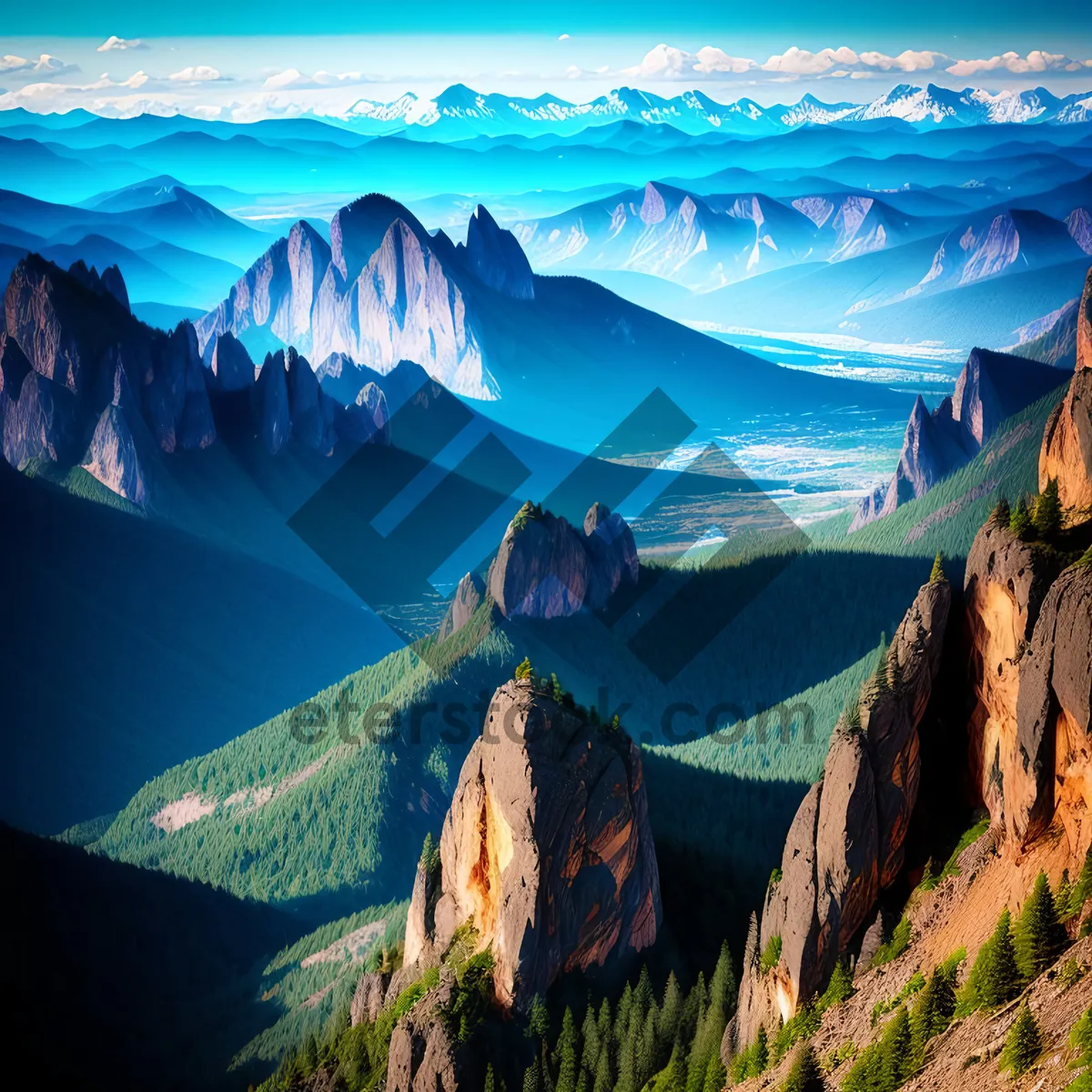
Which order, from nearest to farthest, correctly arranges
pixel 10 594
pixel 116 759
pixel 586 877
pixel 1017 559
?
pixel 1017 559 → pixel 586 877 → pixel 116 759 → pixel 10 594

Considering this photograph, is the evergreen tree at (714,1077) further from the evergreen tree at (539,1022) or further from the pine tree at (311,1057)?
the pine tree at (311,1057)

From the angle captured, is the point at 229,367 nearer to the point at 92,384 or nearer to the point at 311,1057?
the point at 92,384

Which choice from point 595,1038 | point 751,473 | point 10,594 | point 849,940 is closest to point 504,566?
point 10,594

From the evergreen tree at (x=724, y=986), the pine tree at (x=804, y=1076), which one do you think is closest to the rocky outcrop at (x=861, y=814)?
the pine tree at (x=804, y=1076)

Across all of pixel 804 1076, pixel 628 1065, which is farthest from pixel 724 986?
pixel 804 1076

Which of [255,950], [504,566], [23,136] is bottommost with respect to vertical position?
[255,950]

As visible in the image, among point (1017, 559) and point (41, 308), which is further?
point (41, 308)

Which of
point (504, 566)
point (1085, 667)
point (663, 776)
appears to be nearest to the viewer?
point (1085, 667)

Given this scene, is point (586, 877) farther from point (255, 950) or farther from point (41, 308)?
point (41, 308)
